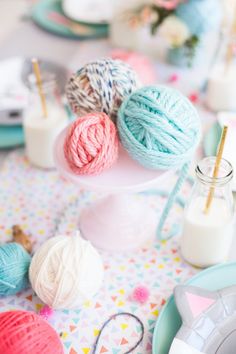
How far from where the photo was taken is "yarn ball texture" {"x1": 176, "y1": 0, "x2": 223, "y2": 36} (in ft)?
3.68

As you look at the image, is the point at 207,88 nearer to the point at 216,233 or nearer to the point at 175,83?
the point at 175,83

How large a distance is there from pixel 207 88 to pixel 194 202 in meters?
0.43

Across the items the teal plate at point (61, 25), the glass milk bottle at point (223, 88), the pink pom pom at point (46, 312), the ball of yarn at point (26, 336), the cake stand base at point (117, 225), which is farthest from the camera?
the teal plate at point (61, 25)

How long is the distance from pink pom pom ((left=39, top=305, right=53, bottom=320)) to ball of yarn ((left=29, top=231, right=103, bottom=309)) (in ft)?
0.05

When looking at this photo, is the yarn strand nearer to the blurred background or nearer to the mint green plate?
the mint green plate

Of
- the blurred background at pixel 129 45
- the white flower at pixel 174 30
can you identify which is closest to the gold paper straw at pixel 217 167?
the blurred background at pixel 129 45

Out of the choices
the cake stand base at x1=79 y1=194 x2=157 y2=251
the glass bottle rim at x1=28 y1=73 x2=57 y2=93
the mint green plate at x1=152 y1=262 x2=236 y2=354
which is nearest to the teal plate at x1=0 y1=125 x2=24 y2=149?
the glass bottle rim at x1=28 y1=73 x2=57 y2=93

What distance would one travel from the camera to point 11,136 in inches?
39.9

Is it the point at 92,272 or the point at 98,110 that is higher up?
the point at 98,110

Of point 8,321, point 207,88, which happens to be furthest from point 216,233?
point 207,88

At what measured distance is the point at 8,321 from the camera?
61 cm

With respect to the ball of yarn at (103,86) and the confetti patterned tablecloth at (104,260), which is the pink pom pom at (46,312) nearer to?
the confetti patterned tablecloth at (104,260)

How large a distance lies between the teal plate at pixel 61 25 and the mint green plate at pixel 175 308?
2.71ft

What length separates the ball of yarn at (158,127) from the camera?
67 cm
